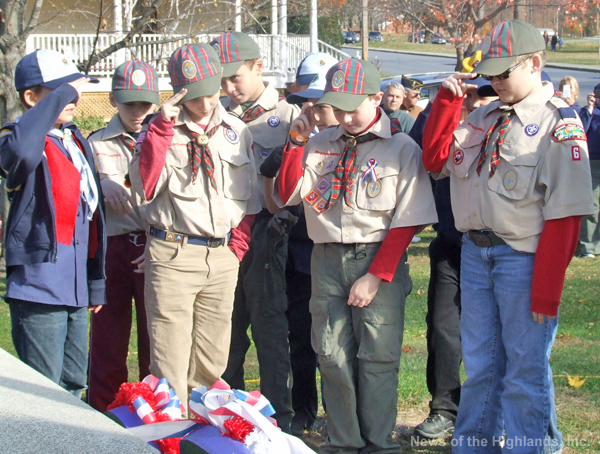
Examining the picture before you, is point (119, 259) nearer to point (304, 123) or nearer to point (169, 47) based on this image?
point (304, 123)

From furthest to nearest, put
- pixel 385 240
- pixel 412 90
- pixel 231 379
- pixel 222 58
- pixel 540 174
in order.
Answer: pixel 412 90 → pixel 231 379 → pixel 222 58 → pixel 385 240 → pixel 540 174

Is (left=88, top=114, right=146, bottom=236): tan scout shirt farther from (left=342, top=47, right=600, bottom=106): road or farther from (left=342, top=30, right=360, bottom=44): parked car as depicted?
(left=342, top=30, right=360, bottom=44): parked car

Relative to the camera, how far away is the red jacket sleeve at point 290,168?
3.68 meters

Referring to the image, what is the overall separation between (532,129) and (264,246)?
1.70 meters

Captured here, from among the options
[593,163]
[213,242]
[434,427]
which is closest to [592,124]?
[593,163]

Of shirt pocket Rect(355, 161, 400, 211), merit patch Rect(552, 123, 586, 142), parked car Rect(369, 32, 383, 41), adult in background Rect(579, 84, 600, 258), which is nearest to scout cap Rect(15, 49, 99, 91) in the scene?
shirt pocket Rect(355, 161, 400, 211)

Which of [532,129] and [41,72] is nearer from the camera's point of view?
[532,129]

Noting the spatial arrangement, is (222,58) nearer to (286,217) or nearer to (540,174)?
(286,217)

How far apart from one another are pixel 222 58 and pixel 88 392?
2.18 metres

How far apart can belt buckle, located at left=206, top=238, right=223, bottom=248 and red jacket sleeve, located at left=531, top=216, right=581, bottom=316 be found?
1.61 meters

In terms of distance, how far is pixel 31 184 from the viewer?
11.4 feet

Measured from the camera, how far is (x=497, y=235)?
10.9ft

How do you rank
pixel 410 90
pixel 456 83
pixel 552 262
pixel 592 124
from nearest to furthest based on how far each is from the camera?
pixel 552 262 < pixel 456 83 < pixel 410 90 < pixel 592 124

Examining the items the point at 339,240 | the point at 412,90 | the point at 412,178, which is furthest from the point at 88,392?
the point at 412,90
